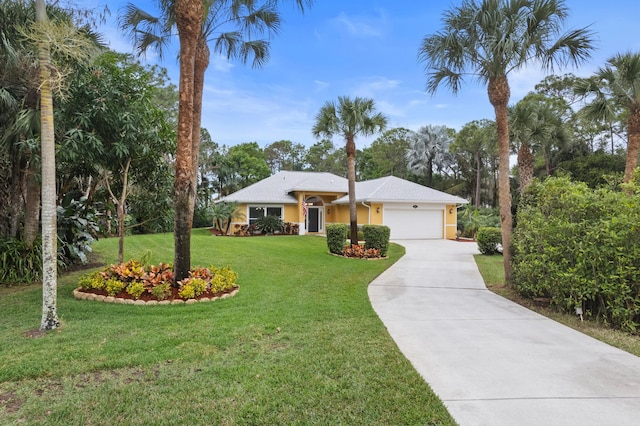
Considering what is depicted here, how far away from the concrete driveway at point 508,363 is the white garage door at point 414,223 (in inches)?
557

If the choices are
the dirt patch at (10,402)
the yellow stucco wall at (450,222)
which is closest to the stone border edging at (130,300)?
the dirt patch at (10,402)

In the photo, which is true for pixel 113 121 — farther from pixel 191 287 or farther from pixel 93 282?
pixel 191 287

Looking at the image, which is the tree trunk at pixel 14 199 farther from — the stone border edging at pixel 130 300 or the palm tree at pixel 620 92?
the palm tree at pixel 620 92

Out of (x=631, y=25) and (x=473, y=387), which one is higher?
(x=631, y=25)

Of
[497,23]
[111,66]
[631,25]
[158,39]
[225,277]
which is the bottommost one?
[225,277]

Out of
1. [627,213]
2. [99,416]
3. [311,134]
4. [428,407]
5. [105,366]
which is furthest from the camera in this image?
[311,134]

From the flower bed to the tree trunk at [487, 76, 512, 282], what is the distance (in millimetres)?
6066

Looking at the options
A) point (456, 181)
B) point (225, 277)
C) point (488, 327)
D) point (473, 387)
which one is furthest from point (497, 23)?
point (456, 181)

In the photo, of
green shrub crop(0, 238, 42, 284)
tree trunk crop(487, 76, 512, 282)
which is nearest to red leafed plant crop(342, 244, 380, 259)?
tree trunk crop(487, 76, 512, 282)

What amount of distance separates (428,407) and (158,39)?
1048 centimetres

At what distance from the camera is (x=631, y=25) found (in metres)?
10.2

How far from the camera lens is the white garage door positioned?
21109mm

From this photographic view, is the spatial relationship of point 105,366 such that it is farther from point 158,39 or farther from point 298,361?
point 158,39

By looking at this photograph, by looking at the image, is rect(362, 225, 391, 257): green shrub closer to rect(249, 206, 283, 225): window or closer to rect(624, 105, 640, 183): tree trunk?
rect(624, 105, 640, 183): tree trunk
